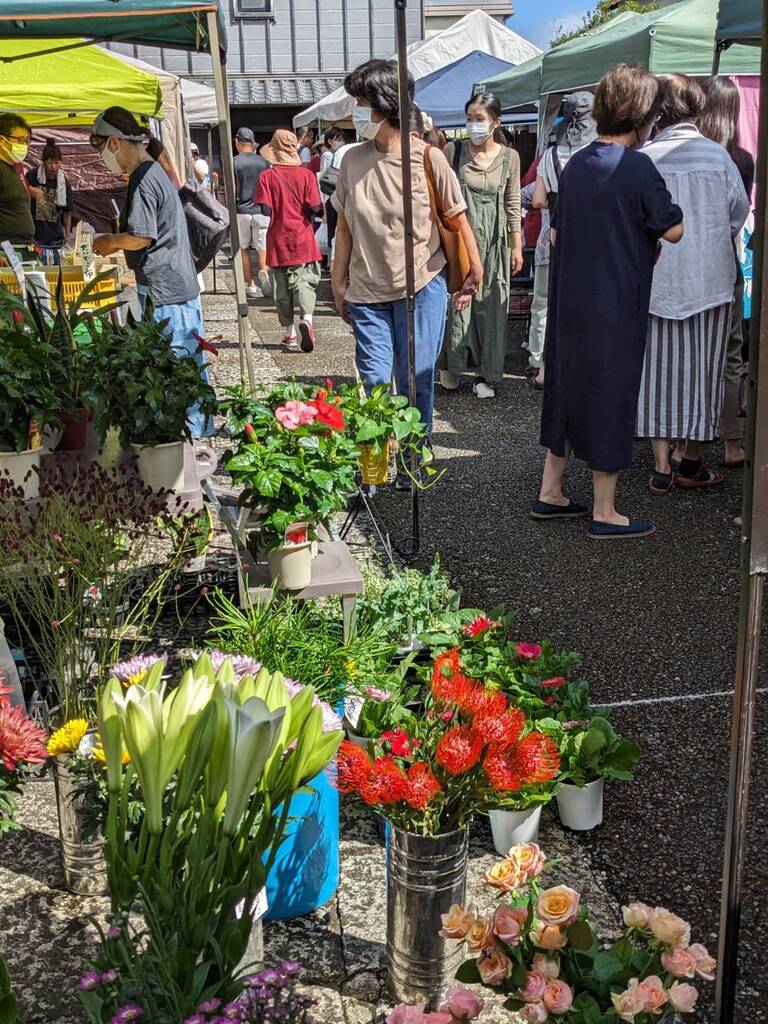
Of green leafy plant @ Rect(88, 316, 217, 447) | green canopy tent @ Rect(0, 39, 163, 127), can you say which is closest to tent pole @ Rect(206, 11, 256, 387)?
green leafy plant @ Rect(88, 316, 217, 447)

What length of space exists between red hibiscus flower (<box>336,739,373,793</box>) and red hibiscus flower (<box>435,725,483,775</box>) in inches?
5.7

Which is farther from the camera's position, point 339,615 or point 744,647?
point 339,615

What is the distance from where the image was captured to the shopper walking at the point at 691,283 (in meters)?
4.96

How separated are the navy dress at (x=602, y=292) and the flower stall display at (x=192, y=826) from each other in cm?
330

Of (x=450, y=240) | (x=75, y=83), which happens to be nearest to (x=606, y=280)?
(x=450, y=240)

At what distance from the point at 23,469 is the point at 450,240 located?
8.44 ft

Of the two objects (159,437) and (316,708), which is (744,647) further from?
(159,437)

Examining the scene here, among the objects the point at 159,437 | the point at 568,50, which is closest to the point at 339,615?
the point at 159,437

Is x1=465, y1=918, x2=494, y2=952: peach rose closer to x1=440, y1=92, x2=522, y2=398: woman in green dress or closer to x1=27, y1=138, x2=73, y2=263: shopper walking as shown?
x1=440, y1=92, x2=522, y2=398: woman in green dress

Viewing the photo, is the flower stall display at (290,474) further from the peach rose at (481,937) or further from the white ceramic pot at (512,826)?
the peach rose at (481,937)

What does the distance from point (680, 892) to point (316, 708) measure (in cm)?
144

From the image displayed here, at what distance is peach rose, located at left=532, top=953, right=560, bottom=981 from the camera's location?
1763 mm

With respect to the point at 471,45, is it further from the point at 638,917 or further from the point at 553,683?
the point at 638,917

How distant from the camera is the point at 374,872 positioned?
8.91 ft
